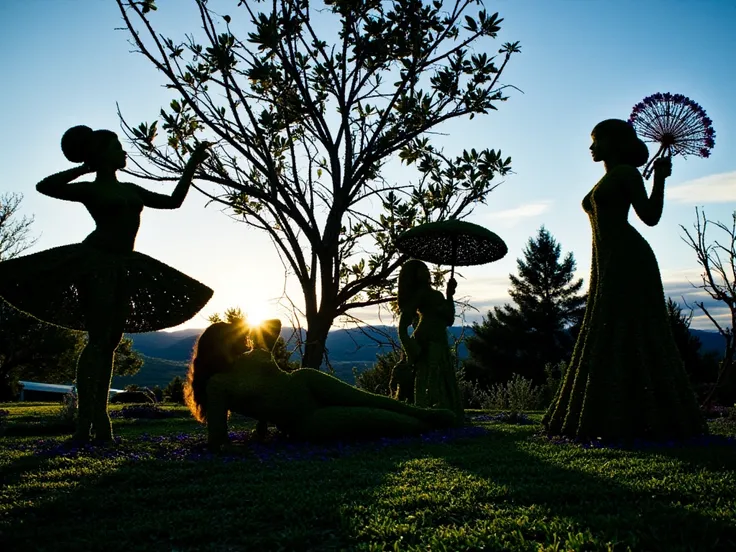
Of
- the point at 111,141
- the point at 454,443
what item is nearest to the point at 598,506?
the point at 454,443

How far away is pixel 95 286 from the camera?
6039 mm

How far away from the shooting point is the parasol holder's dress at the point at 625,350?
6102 mm

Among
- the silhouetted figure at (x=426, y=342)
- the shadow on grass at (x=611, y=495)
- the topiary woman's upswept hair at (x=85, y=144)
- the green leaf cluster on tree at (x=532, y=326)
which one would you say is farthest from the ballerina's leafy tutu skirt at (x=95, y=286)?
the green leaf cluster on tree at (x=532, y=326)

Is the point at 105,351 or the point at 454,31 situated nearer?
the point at 105,351

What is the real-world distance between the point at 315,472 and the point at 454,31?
28.3 feet

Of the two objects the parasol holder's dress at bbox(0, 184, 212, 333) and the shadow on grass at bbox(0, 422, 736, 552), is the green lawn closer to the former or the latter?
the shadow on grass at bbox(0, 422, 736, 552)

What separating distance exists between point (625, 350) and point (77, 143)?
656cm

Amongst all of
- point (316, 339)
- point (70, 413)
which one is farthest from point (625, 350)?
point (70, 413)

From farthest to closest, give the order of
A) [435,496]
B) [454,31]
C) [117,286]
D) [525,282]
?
1. [525,282]
2. [454,31]
3. [117,286]
4. [435,496]

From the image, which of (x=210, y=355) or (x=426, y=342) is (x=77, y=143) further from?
(x=426, y=342)

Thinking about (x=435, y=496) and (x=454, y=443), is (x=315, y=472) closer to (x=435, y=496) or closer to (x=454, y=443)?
(x=435, y=496)

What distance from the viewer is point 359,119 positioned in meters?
10.8

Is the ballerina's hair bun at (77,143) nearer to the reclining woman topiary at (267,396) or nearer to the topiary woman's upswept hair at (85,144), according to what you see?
the topiary woman's upswept hair at (85,144)

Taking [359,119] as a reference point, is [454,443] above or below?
below
